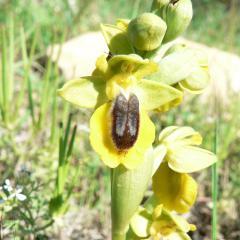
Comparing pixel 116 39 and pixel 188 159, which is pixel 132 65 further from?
pixel 188 159

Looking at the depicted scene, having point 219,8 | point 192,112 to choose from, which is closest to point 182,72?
point 192,112

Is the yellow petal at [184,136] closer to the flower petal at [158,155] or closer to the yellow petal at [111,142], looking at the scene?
the flower petal at [158,155]

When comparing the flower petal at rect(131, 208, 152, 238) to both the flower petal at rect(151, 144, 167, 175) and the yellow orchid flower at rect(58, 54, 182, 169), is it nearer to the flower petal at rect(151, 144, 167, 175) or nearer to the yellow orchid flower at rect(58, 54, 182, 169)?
the flower petal at rect(151, 144, 167, 175)

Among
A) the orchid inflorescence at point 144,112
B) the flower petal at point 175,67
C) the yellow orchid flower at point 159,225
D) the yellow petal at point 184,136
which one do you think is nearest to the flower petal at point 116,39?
the orchid inflorescence at point 144,112

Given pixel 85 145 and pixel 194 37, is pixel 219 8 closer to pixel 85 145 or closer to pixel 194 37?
pixel 194 37

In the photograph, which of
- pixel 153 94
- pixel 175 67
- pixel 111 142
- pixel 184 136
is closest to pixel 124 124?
pixel 111 142

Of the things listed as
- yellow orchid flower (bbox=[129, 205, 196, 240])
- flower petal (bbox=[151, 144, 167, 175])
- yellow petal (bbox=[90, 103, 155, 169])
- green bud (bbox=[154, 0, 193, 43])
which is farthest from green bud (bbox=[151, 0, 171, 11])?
yellow orchid flower (bbox=[129, 205, 196, 240])
